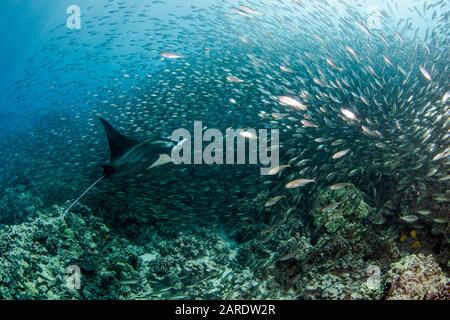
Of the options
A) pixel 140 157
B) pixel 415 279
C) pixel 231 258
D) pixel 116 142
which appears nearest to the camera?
pixel 415 279

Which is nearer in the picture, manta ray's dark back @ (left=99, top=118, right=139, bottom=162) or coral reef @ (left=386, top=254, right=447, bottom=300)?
coral reef @ (left=386, top=254, right=447, bottom=300)

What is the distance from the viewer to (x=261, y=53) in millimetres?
12586

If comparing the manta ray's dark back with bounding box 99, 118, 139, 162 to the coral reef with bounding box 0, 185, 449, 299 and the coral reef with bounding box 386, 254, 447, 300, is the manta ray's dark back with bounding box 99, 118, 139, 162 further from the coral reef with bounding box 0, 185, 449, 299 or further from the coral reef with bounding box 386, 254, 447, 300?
the coral reef with bounding box 386, 254, 447, 300

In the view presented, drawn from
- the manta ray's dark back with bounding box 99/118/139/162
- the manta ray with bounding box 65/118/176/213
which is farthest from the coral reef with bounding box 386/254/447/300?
the manta ray's dark back with bounding box 99/118/139/162

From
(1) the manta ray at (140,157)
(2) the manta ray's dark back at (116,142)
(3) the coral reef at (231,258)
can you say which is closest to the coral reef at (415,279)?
(3) the coral reef at (231,258)

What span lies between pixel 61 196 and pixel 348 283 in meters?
8.24

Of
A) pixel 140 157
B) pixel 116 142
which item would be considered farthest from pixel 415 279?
pixel 116 142

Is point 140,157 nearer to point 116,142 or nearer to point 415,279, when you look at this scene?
point 116,142

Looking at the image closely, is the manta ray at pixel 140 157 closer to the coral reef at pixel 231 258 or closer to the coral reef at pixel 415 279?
the coral reef at pixel 231 258

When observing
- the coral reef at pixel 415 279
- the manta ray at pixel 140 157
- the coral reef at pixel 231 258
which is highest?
the manta ray at pixel 140 157

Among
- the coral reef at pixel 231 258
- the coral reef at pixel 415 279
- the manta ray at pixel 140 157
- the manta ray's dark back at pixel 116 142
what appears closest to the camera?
the coral reef at pixel 415 279

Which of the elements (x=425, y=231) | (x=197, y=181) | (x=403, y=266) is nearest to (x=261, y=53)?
(x=197, y=181)

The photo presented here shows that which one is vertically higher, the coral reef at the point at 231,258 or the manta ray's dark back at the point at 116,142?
the manta ray's dark back at the point at 116,142
